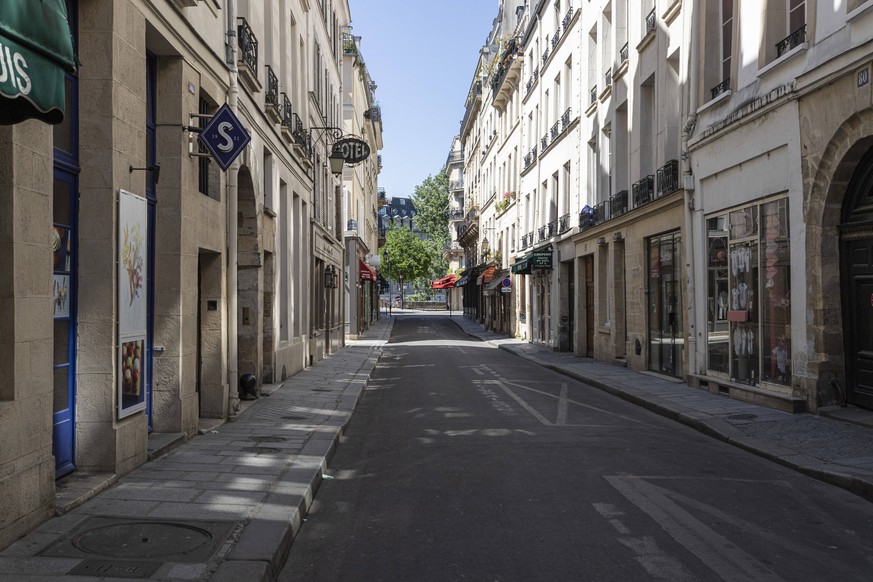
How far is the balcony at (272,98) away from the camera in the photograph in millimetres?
13953

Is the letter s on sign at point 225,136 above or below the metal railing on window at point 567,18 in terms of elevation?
below

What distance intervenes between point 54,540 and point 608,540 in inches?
140

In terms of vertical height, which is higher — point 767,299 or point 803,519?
point 767,299

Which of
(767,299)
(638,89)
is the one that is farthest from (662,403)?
(638,89)

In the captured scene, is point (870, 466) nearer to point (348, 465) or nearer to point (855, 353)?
point (855, 353)

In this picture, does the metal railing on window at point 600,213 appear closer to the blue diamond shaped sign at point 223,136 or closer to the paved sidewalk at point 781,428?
the paved sidewalk at point 781,428

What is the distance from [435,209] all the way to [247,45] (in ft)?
268

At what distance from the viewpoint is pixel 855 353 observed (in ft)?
34.4

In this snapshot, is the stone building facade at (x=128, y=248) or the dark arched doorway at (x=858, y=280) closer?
the stone building facade at (x=128, y=248)

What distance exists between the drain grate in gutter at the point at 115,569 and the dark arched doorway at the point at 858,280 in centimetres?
909

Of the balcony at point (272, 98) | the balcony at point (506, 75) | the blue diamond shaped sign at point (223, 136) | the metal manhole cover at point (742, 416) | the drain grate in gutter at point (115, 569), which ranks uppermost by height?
the balcony at point (506, 75)

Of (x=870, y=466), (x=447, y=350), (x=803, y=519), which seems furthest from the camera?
(x=447, y=350)

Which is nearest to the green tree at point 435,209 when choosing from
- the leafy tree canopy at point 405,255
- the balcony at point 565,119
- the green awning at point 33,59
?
the leafy tree canopy at point 405,255

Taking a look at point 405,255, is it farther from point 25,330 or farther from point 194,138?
point 25,330
